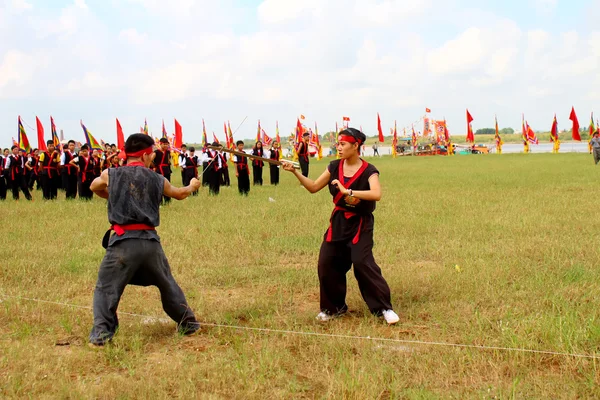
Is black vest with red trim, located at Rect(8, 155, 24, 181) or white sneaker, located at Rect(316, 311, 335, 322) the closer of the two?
white sneaker, located at Rect(316, 311, 335, 322)

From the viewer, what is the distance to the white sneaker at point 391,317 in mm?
5199

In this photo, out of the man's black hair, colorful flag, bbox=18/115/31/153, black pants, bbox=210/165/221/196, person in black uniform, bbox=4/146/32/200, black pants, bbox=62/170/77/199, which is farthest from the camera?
colorful flag, bbox=18/115/31/153

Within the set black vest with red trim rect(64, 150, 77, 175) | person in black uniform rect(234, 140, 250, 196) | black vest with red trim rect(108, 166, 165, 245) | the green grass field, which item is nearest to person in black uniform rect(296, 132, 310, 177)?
person in black uniform rect(234, 140, 250, 196)

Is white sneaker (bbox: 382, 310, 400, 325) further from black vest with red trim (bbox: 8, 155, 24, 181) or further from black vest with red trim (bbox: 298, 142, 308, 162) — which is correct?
black vest with red trim (bbox: 8, 155, 24, 181)

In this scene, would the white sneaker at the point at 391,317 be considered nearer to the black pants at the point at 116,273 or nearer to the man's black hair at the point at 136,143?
the black pants at the point at 116,273

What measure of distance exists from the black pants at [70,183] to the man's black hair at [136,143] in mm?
13887

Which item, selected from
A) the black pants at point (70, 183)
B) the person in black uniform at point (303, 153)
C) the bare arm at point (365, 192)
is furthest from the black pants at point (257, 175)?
the bare arm at point (365, 192)

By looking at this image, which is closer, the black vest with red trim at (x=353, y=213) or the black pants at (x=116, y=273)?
the black pants at (x=116, y=273)

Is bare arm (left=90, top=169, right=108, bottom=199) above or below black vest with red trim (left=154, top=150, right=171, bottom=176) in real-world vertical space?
below

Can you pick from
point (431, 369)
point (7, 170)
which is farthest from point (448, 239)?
point (7, 170)

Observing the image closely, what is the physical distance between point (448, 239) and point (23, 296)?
591 centimetres

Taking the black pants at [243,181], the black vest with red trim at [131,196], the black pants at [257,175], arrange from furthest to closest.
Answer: the black pants at [257,175]
the black pants at [243,181]
the black vest with red trim at [131,196]

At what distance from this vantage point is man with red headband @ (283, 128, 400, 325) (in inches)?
208

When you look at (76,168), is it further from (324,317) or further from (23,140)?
(324,317)
